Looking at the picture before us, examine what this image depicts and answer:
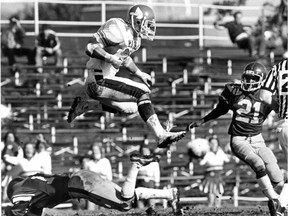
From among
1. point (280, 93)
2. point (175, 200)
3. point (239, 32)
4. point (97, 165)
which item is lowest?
point (97, 165)

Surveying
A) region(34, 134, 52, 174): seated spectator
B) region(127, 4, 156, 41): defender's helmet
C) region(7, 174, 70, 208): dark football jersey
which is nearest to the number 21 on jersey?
region(127, 4, 156, 41): defender's helmet

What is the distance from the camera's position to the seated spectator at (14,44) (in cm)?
2123

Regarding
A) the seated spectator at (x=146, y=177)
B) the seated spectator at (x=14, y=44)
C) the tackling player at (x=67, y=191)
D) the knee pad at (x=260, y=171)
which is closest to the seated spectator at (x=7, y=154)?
the seated spectator at (x=146, y=177)

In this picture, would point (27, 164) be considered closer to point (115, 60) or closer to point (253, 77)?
point (253, 77)

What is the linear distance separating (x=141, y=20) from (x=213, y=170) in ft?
26.5

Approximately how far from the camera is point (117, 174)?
65.3ft

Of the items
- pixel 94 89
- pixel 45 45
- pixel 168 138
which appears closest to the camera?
pixel 168 138

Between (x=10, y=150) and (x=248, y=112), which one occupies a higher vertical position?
(x=248, y=112)

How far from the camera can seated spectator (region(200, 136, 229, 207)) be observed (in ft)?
60.9

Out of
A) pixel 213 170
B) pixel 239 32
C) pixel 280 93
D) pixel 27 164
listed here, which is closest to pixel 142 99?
pixel 280 93

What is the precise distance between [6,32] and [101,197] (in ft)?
39.7

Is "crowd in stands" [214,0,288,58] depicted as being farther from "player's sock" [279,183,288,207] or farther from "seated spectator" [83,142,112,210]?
"player's sock" [279,183,288,207]

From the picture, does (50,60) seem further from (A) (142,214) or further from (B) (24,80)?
(A) (142,214)

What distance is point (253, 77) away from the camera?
12.5 meters
